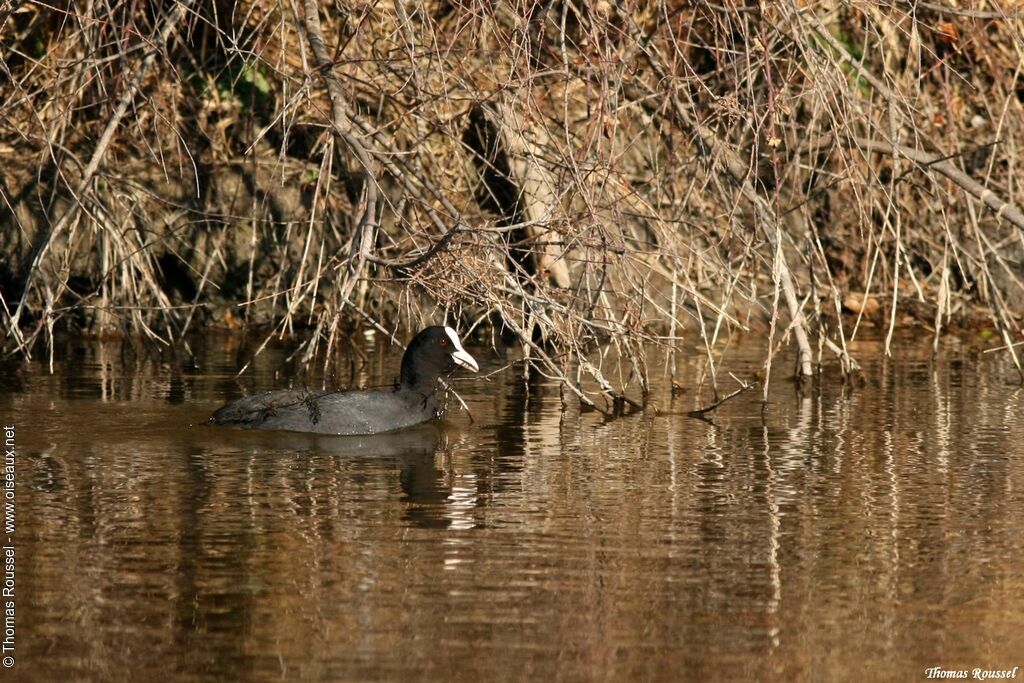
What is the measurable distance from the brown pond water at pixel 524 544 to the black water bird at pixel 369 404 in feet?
0.42

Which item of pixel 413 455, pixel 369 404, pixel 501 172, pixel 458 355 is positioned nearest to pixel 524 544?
pixel 413 455

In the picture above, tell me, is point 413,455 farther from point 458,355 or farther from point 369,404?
point 458,355

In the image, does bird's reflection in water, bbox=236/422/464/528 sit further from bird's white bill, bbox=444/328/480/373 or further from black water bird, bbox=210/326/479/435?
bird's white bill, bbox=444/328/480/373

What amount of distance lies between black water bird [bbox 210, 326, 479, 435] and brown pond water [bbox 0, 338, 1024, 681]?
0.13m

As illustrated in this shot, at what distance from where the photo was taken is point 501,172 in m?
11.5

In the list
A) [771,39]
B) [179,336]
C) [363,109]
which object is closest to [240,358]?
[179,336]

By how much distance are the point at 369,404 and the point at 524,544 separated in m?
3.36

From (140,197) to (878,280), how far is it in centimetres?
697

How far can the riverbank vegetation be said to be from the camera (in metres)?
10.8

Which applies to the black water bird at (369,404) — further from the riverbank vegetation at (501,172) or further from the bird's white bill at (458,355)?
the riverbank vegetation at (501,172)

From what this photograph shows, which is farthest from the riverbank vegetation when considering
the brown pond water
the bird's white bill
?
the brown pond water

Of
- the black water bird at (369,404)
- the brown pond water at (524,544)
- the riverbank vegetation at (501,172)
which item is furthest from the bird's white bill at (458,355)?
the brown pond water at (524,544)

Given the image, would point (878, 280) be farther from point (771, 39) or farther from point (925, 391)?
point (771, 39)

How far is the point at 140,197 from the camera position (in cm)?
1466
